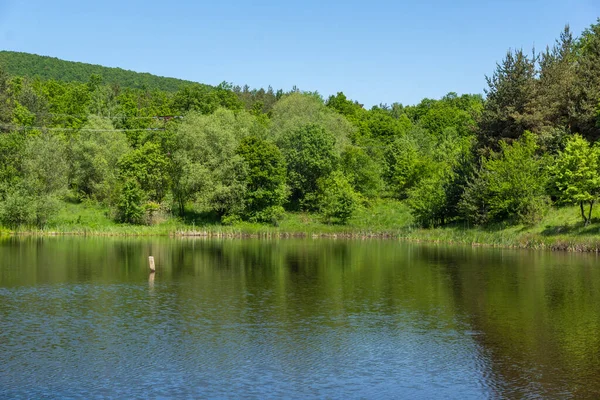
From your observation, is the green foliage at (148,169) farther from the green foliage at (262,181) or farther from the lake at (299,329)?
the lake at (299,329)

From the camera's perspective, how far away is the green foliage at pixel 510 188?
2724 inches

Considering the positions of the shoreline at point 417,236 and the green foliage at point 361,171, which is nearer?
the shoreline at point 417,236

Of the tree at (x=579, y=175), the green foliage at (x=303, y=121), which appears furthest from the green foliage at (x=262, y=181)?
the tree at (x=579, y=175)

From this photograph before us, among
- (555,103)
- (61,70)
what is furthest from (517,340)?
(61,70)

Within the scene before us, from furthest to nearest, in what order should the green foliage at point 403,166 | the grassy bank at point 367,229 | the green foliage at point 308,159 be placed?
→ the green foliage at point 403,166 → the green foliage at point 308,159 → the grassy bank at point 367,229

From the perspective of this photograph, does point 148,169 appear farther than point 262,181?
Yes

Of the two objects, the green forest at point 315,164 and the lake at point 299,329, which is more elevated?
the green forest at point 315,164

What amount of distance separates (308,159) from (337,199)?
431 inches

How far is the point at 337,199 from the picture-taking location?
86625 mm

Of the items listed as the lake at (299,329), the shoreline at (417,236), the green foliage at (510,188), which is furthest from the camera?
the green foliage at (510,188)

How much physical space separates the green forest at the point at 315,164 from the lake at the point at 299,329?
66.9 feet

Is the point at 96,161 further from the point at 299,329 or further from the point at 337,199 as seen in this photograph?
the point at 299,329

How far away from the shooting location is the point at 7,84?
4286 inches

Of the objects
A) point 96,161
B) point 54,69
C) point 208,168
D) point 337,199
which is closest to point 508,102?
point 337,199
